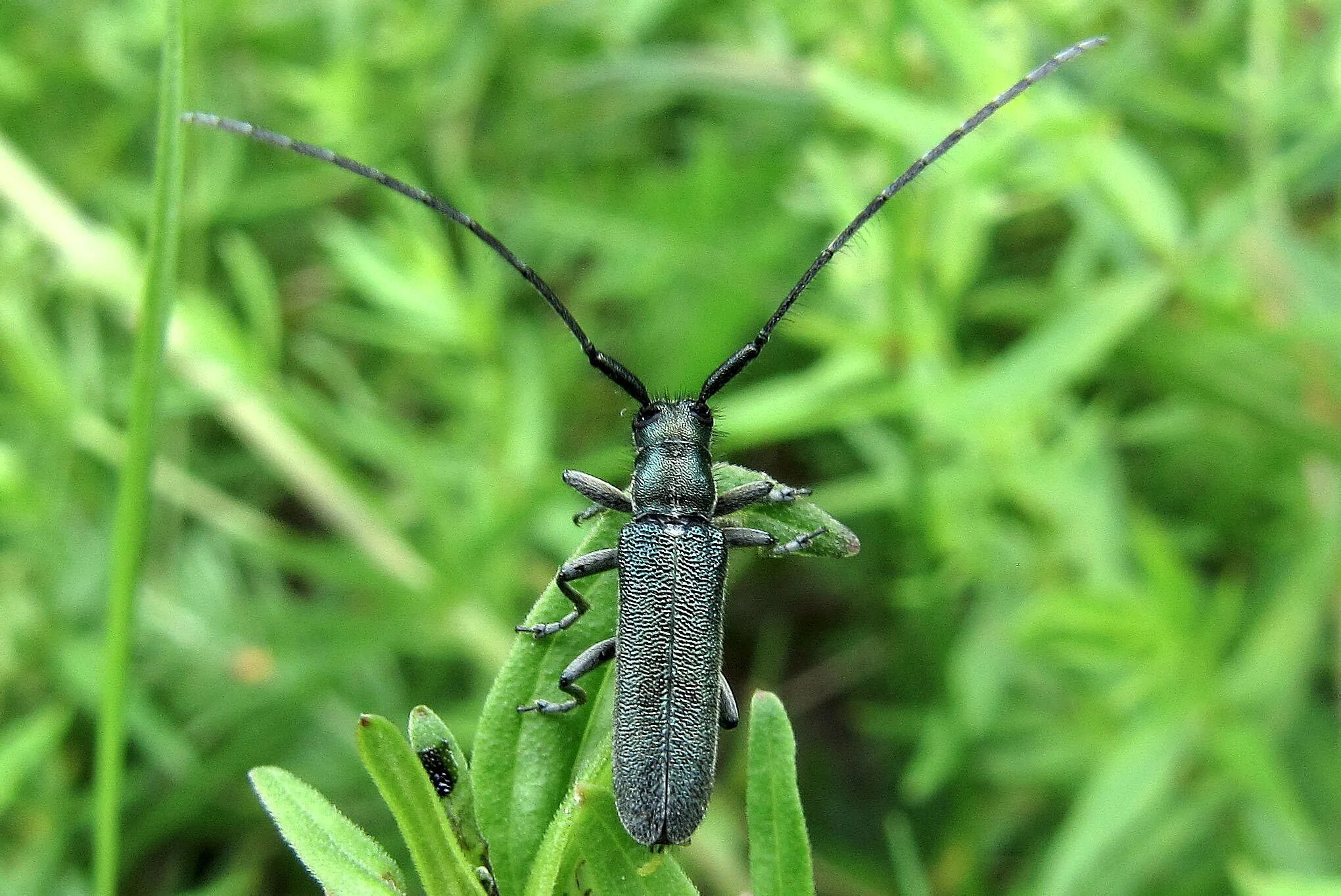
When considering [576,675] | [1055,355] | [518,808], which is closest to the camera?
[518,808]

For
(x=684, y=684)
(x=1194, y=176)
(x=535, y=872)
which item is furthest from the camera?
(x=1194, y=176)

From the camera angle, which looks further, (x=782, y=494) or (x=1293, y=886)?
(x=782, y=494)

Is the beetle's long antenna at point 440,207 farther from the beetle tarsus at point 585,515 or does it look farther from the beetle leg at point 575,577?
the beetle leg at point 575,577

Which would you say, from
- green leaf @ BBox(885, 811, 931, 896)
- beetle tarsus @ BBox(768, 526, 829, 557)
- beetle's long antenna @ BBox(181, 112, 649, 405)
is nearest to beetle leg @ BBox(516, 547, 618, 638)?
beetle tarsus @ BBox(768, 526, 829, 557)

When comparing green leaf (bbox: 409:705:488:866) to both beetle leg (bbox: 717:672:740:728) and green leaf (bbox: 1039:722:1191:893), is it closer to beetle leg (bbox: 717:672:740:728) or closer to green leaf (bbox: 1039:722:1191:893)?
beetle leg (bbox: 717:672:740:728)

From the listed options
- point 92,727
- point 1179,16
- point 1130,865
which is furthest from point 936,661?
point 92,727

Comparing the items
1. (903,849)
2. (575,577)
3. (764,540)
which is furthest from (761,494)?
(903,849)

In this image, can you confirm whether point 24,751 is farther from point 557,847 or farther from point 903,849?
point 903,849

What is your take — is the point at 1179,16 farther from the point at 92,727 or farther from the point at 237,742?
the point at 92,727
